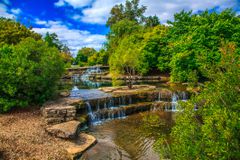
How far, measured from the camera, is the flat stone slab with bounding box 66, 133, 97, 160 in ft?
27.5

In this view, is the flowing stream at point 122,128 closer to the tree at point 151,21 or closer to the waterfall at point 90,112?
the waterfall at point 90,112

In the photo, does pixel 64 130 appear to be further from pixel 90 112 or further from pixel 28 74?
pixel 90 112

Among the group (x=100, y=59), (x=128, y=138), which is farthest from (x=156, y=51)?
(x=128, y=138)

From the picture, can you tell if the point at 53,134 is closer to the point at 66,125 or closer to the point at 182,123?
the point at 66,125

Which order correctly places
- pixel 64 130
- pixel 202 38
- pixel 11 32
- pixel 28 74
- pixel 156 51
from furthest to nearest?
pixel 156 51 < pixel 11 32 < pixel 202 38 < pixel 28 74 < pixel 64 130

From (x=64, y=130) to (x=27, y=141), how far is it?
1.39 meters

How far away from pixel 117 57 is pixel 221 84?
17.9 metres

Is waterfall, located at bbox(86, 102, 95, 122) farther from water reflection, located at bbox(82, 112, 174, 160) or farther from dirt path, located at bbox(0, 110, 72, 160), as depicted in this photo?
dirt path, located at bbox(0, 110, 72, 160)

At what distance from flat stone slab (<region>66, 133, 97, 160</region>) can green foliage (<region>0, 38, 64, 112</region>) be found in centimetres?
409

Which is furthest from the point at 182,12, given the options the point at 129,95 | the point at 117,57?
the point at 129,95

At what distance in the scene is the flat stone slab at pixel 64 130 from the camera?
9380 millimetres

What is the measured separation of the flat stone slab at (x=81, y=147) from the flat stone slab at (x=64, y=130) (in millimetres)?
412

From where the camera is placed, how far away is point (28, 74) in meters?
12.4

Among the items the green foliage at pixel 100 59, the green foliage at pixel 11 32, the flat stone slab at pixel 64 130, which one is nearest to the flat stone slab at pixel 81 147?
the flat stone slab at pixel 64 130
